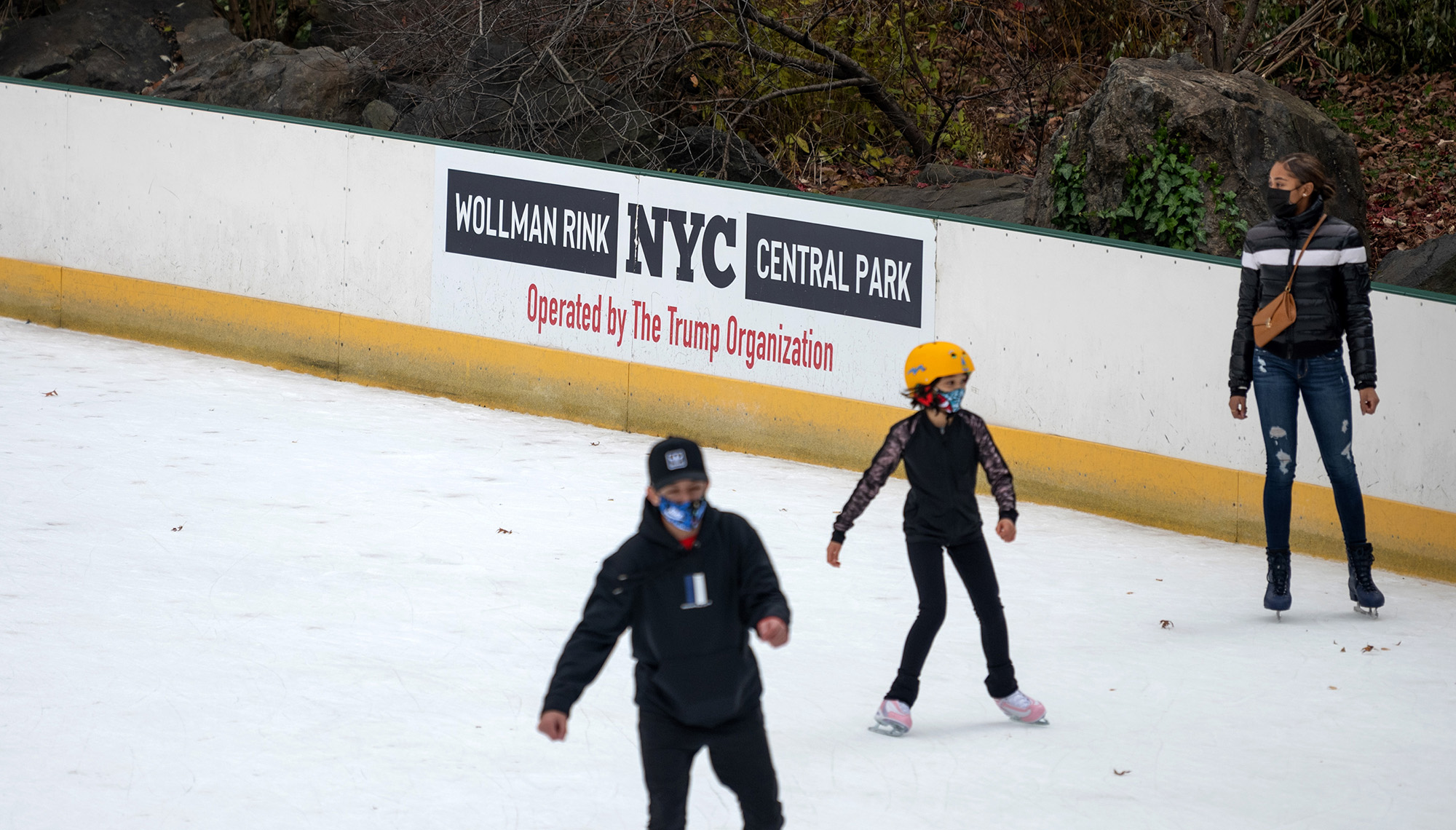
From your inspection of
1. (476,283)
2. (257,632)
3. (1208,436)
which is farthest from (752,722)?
(476,283)

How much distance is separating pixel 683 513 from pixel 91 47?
17.4 m

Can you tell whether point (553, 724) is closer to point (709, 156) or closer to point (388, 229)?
point (388, 229)

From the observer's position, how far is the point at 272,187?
12789 mm

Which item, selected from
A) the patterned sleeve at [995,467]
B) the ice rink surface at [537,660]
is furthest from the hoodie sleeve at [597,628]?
the patterned sleeve at [995,467]

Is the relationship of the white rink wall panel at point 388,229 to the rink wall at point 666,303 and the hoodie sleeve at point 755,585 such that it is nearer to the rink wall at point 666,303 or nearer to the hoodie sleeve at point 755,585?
the rink wall at point 666,303

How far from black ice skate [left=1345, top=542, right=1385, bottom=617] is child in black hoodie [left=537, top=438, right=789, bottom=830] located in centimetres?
431

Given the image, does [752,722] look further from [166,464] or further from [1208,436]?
[166,464]

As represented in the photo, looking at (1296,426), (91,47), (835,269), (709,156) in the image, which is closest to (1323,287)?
(1296,426)

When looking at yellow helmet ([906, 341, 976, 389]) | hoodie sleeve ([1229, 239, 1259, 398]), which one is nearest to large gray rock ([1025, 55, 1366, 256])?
hoodie sleeve ([1229, 239, 1259, 398])

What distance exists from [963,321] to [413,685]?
189 inches

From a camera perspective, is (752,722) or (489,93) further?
(489,93)

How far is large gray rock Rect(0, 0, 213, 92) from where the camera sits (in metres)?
18.9

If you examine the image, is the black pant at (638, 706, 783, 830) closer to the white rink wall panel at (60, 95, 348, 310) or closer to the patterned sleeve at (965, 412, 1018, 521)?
the patterned sleeve at (965, 412, 1018, 521)

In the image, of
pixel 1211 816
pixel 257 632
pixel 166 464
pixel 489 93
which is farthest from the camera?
pixel 489 93
